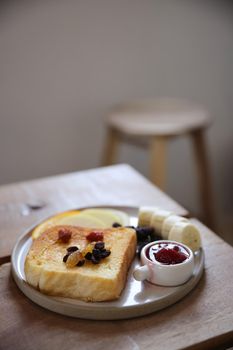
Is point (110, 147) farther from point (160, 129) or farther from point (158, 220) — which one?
point (158, 220)

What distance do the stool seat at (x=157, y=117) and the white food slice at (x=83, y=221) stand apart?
0.84m

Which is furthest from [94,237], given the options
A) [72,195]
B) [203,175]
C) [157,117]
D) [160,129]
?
[203,175]

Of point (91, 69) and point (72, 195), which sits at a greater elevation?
point (91, 69)

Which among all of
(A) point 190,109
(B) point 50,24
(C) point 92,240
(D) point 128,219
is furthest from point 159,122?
(C) point 92,240

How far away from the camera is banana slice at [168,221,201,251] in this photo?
1.00m

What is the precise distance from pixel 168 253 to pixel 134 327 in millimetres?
164

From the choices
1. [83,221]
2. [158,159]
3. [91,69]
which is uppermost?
[91,69]

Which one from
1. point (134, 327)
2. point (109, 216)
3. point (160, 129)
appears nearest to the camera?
point (134, 327)

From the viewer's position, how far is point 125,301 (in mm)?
858

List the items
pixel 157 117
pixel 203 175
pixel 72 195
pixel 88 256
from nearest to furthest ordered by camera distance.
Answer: pixel 88 256 → pixel 72 195 → pixel 157 117 → pixel 203 175

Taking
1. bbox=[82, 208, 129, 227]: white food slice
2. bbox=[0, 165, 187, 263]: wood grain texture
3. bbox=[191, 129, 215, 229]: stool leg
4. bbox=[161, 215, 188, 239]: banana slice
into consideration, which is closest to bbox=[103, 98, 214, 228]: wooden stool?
bbox=[191, 129, 215, 229]: stool leg

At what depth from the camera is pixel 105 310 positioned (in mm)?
833

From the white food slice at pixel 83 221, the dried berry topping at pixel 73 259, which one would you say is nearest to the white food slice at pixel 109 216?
the white food slice at pixel 83 221

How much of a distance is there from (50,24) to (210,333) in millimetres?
1697
